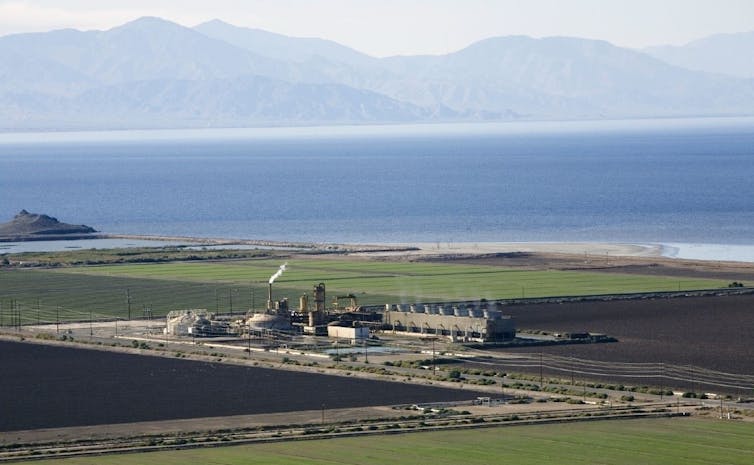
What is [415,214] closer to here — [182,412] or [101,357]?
[101,357]

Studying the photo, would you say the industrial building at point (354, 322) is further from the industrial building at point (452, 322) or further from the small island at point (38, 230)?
the small island at point (38, 230)

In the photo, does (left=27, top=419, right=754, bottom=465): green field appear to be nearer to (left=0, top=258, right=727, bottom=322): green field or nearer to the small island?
(left=0, top=258, right=727, bottom=322): green field

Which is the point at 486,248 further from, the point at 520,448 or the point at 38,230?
the point at 520,448

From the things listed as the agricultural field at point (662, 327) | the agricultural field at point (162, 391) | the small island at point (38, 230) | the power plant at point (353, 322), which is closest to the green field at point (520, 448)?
the agricultural field at point (162, 391)

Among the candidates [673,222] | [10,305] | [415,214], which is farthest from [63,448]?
[415,214]

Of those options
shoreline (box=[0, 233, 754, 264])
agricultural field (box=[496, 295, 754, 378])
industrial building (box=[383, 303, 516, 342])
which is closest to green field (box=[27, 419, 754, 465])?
agricultural field (box=[496, 295, 754, 378])

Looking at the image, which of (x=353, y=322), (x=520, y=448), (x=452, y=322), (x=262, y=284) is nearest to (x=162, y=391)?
(x=520, y=448)
